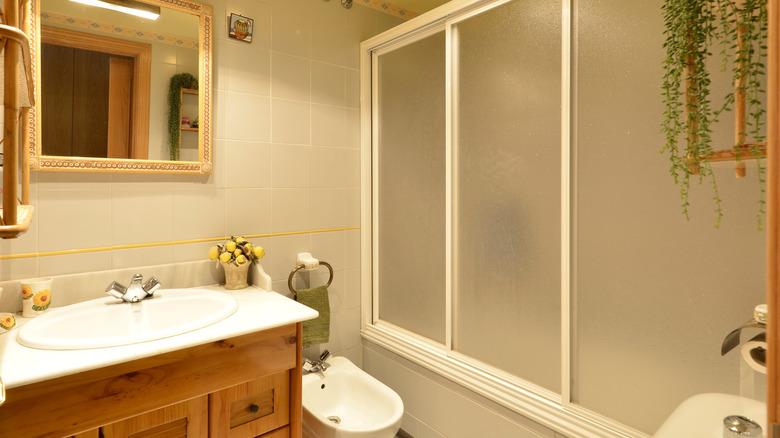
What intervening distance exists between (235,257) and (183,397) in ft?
1.95

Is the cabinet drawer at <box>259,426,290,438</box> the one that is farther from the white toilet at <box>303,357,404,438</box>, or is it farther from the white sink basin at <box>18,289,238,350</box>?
the white sink basin at <box>18,289,238,350</box>

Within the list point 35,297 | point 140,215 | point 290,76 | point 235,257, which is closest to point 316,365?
point 235,257

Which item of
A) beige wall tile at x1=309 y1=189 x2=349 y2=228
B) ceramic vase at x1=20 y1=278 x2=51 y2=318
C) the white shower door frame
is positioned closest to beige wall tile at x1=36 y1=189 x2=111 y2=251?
ceramic vase at x1=20 y1=278 x2=51 y2=318

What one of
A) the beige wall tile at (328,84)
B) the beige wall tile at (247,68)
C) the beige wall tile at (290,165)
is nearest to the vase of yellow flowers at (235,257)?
the beige wall tile at (290,165)

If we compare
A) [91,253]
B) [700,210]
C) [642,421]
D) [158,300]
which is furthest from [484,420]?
[91,253]

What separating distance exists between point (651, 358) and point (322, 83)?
5.78 feet

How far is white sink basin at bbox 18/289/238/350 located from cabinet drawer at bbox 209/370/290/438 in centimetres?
24

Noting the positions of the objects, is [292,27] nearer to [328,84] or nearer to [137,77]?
[328,84]

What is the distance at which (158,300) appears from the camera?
1.47 meters

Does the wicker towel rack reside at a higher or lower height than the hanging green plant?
lower

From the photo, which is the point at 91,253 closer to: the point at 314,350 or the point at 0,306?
the point at 0,306

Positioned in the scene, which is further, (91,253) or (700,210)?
(91,253)

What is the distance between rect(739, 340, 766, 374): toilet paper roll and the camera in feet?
2.64

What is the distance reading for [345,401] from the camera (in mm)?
1926
